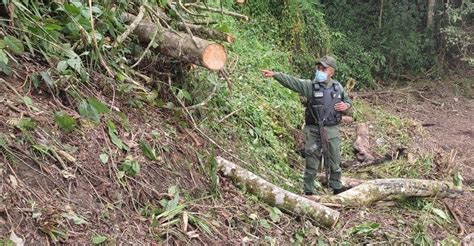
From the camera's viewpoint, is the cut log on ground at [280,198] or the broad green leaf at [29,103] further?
the cut log on ground at [280,198]

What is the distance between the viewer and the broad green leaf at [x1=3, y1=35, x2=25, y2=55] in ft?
12.8

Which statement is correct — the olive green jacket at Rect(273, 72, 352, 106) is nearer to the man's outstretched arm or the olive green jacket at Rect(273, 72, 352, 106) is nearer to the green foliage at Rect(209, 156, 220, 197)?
the man's outstretched arm

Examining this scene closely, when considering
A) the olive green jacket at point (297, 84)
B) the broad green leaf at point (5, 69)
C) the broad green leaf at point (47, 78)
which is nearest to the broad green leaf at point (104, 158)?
the broad green leaf at point (47, 78)

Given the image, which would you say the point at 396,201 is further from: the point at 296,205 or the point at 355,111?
the point at 355,111

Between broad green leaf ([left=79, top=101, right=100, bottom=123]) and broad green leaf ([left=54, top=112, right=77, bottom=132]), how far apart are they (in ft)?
0.35

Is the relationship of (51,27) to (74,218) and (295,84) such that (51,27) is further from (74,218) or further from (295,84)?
(295,84)

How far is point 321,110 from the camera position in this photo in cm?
581

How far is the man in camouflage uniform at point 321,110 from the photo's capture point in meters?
5.77

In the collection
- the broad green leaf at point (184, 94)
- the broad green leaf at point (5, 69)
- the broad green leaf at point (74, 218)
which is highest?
the broad green leaf at point (5, 69)

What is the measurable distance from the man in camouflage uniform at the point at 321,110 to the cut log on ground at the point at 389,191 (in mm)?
398

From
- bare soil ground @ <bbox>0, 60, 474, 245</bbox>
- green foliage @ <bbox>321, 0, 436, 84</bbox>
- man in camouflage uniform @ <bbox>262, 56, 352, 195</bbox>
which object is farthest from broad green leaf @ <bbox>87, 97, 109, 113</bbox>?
green foliage @ <bbox>321, 0, 436, 84</bbox>

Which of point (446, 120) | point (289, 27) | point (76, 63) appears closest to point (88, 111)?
point (76, 63)

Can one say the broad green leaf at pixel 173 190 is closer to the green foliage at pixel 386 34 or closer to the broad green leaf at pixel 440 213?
the broad green leaf at pixel 440 213

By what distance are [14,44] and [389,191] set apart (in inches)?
162
